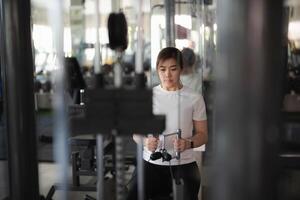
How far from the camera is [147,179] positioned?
68.2 inches

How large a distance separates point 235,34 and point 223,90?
3.5 inches

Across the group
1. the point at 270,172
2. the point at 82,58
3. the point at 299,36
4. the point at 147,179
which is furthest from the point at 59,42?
the point at 299,36

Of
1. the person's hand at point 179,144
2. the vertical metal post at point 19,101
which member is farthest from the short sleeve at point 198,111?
the vertical metal post at point 19,101

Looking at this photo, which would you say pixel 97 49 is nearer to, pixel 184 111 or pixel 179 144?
pixel 179 144

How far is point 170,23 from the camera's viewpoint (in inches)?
91.7

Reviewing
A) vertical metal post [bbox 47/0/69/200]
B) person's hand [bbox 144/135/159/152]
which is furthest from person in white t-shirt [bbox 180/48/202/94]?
vertical metal post [bbox 47/0/69/200]

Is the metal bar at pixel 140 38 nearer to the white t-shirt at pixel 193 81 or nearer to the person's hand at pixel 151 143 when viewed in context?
the person's hand at pixel 151 143

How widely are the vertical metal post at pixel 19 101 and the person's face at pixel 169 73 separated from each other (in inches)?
30.5

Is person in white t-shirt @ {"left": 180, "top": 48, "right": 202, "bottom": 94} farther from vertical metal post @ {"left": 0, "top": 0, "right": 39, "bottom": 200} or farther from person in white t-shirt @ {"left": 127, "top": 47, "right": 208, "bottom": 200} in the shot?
vertical metal post @ {"left": 0, "top": 0, "right": 39, "bottom": 200}

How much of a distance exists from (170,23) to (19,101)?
1434 mm

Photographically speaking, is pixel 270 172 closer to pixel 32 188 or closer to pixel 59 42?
pixel 59 42

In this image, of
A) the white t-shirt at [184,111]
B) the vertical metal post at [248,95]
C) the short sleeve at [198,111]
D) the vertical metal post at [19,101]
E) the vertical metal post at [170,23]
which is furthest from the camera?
the vertical metal post at [170,23]

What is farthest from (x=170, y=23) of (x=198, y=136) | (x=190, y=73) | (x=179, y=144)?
(x=179, y=144)

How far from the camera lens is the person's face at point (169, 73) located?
5.67 feet
